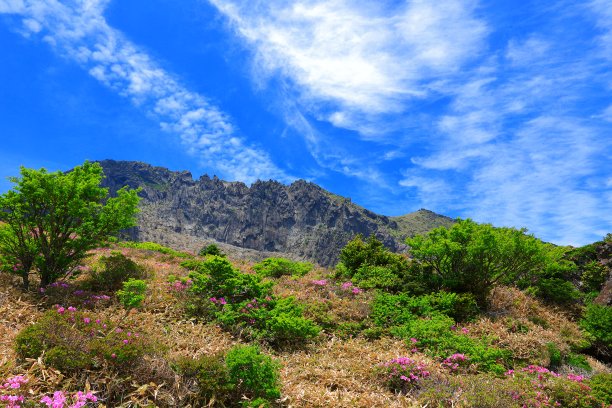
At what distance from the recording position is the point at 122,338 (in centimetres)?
574

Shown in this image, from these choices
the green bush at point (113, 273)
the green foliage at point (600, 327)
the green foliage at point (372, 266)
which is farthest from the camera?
the green foliage at point (372, 266)

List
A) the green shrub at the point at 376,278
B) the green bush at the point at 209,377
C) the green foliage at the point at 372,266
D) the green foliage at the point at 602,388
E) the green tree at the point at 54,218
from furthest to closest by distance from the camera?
the green foliage at the point at 372,266
the green shrub at the point at 376,278
the green tree at the point at 54,218
the green foliage at the point at 602,388
the green bush at the point at 209,377

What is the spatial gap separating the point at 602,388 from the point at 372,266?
8.27 meters

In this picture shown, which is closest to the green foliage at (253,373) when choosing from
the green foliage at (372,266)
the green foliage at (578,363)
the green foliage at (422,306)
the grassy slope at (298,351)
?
the grassy slope at (298,351)

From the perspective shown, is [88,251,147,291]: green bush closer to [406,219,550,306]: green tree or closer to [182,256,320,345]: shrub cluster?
[182,256,320,345]: shrub cluster

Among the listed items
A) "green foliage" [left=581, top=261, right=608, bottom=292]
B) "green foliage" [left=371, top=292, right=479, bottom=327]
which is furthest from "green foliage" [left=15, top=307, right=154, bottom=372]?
"green foliage" [left=581, top=261, right=608, bottom=292]

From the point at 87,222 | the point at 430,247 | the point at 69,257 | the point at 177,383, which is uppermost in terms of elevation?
the point at 430,247

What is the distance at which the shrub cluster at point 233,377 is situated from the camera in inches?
215

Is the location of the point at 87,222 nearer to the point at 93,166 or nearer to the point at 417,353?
the point at 93,166

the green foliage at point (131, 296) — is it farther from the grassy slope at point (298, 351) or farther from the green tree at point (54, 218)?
the green tree at point (54, 218)

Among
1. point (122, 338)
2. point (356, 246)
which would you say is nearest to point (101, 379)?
point (122, 338)

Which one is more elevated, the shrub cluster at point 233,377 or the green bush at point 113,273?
the green bush at point 113,273

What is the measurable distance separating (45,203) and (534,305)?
16230 mm

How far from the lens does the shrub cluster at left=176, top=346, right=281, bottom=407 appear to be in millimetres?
A: 5473
